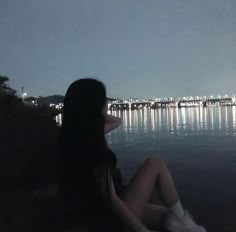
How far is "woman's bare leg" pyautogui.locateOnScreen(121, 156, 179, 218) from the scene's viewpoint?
3.54 metres

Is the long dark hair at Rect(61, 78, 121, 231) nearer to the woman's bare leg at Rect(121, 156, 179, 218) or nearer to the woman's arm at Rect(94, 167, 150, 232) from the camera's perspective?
the woman's arm at Rect(94, 167, 150, 232)

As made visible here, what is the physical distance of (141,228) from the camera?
303 cm

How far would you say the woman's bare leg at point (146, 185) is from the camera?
354 cm

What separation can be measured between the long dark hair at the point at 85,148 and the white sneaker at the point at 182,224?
2.48ft

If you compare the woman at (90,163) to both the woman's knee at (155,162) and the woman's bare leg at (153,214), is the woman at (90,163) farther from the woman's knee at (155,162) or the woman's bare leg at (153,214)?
the woman's bare leg at (153,214)

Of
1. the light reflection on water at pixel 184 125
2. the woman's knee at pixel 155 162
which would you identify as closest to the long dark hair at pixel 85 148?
the woman's knee at pixel 155 162

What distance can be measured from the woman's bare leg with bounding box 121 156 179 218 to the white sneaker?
17cm

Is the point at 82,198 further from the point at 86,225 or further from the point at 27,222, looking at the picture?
the point at 27,222

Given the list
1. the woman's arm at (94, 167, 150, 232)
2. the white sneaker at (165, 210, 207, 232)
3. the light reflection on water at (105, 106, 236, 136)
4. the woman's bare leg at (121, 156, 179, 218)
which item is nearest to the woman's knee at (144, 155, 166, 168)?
the woman's bare leg at (121, 156, 179, 218)

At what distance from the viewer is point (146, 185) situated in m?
3.58

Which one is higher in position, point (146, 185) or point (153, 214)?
point (146, 185)

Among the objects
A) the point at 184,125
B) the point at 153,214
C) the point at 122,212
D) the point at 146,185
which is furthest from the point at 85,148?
the point at 184,125

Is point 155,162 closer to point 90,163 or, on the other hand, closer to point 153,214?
point 153,214

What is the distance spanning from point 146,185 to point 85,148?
874 mm
